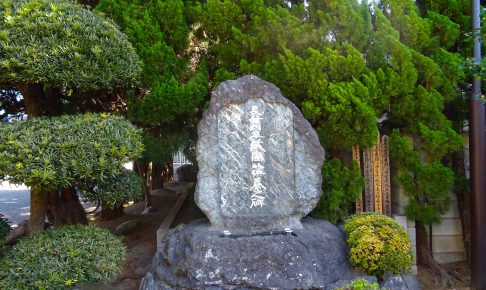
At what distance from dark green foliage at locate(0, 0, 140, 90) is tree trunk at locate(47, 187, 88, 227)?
2.23 m

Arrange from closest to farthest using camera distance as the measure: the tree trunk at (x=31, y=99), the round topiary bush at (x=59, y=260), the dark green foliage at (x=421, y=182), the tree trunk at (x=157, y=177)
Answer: the round topiary bush at (x=59, y=260)
the tree trunk at (x=31, y=99)
the dark green foliage at (x=421, y=182)
the tree trunk at (x=157, y=177)

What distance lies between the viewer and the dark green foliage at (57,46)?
3.68 metres

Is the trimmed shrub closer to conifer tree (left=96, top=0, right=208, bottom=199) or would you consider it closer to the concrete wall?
conifer tree (left=96, top=0, right=208, bottom=199)

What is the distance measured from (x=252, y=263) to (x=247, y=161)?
3.83 feet

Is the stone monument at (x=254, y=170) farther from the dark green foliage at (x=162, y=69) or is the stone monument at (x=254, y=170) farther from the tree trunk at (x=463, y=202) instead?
the tree trunk at (x=463, y=202)

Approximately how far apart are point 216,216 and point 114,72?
6.43 ft

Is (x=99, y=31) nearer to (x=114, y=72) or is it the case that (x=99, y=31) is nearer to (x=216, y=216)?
(x=114, y=72)

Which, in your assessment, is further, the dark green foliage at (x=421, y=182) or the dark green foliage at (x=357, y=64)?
the dark green foliage at (x=421, y=182)

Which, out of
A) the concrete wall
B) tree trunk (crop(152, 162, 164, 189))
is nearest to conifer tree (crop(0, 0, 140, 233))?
the concrete wall

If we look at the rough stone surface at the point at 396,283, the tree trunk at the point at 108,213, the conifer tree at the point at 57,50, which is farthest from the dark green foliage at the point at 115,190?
the tree trunk at the point at 108,213

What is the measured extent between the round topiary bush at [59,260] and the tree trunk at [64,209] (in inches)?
62.2

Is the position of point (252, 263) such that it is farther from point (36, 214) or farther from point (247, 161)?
point (36, 214)

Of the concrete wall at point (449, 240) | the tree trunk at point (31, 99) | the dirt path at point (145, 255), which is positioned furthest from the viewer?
the concrete wall at point (449, 240)

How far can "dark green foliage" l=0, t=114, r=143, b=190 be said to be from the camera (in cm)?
344
